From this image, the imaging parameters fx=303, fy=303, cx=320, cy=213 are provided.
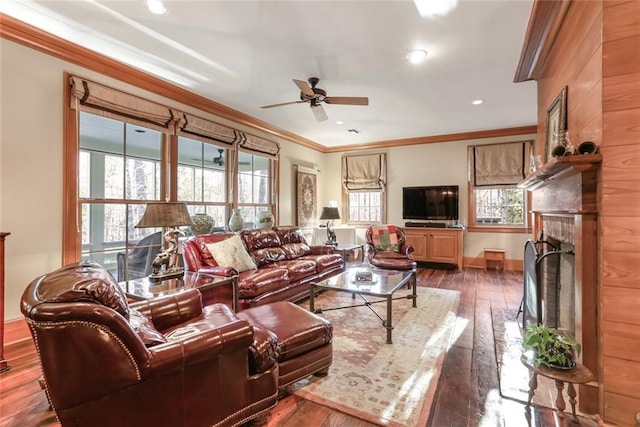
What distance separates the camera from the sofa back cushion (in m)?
4.20

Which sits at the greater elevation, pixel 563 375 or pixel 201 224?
pixel 201 224

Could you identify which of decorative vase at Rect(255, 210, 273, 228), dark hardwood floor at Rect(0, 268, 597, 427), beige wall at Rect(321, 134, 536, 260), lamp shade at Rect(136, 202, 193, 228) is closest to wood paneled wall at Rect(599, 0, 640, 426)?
dark hardwood floor at Rect(0, 268, 597, 427)

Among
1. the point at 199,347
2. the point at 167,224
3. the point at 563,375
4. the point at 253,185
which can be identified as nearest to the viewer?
the point at 199,347

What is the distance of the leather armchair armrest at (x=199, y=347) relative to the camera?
4.43 feet

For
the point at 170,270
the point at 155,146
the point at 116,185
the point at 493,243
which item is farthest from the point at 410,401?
the point at 493,243

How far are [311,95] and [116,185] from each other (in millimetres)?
2417

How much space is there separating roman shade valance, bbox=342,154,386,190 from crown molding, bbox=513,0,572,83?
3.79 metres

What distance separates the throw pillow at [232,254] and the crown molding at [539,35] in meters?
3.57

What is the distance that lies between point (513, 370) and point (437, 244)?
3.82 m

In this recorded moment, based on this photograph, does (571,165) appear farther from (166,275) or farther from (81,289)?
(166,275)

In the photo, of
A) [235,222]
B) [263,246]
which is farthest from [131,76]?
[263,246]

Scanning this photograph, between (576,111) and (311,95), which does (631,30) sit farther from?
(311,95)

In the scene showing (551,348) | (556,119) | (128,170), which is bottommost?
(551,348)

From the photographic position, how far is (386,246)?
16.3 ft
